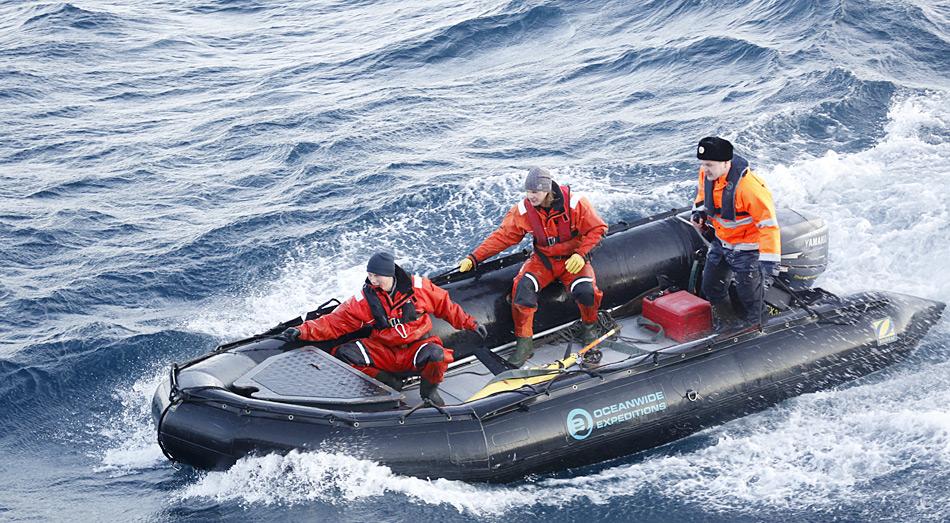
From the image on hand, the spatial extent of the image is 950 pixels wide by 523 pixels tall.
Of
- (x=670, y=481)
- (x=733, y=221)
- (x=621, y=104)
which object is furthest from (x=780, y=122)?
(x=670, y=481)

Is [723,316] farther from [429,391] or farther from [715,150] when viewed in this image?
[429,391]

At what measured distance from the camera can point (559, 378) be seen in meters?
7.46

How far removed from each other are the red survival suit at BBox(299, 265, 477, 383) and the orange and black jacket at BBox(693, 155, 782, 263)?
207 cm

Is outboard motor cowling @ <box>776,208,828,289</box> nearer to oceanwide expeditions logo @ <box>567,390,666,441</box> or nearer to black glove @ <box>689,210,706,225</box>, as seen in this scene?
black glove @ <box>689,210,706,225</box>

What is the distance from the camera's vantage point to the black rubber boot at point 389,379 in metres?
7.67

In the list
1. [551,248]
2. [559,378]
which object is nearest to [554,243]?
[551,248]

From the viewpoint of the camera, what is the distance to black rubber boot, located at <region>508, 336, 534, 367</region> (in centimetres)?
812

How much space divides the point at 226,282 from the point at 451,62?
683 cm

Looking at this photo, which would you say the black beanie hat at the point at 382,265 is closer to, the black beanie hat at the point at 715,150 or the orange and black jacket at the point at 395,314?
the orange and black jacket at the point at 395,314

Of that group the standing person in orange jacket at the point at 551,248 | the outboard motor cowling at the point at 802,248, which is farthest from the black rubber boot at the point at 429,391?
the outboard motor cowling at the point at 802,248

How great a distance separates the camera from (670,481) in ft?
23.8

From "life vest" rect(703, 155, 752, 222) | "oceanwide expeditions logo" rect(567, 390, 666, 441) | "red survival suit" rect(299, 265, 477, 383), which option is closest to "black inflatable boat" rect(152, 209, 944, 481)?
"oceanwide expeditions logo" rect(567, 390, 666, 441)

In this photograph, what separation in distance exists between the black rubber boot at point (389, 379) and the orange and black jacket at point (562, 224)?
154cm

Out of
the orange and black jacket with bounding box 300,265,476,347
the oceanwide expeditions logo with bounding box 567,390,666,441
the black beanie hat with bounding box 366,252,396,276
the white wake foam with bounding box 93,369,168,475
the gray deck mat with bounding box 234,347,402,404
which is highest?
the black beanie hat with bounding box 366,252,396,276
